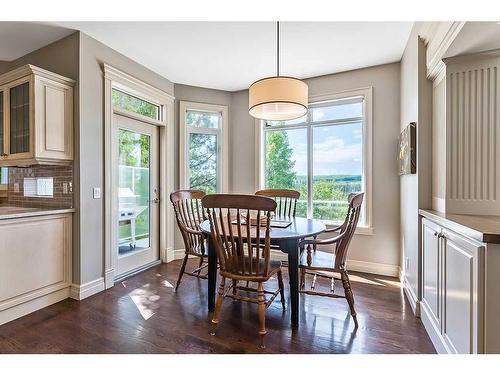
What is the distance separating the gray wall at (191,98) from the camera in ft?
13.2

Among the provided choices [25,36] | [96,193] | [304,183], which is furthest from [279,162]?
[25,36]

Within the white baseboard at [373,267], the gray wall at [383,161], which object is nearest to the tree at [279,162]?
the gray wall at [383,161]

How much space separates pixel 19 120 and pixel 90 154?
0.69m

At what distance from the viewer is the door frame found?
2.93 m

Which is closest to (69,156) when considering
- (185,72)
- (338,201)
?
(185,72)

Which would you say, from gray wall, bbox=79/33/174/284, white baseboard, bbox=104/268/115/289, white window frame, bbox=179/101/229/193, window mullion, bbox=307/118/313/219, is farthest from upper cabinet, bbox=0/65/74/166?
window mullion, bbox=307/118/313/219

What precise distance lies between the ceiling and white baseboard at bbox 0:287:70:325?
252 centimetres

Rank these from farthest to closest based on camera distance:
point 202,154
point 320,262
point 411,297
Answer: point 202,154 < point 411,297 < point 320,262

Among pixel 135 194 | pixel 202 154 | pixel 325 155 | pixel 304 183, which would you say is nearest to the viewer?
pixel 135 194

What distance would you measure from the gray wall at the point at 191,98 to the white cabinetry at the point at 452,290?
3114 millimetres

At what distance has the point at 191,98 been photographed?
13.5 feet

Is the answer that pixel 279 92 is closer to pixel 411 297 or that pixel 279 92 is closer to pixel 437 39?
pixel 437 39

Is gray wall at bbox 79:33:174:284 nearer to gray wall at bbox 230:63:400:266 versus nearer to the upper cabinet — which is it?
the upper cabinet
